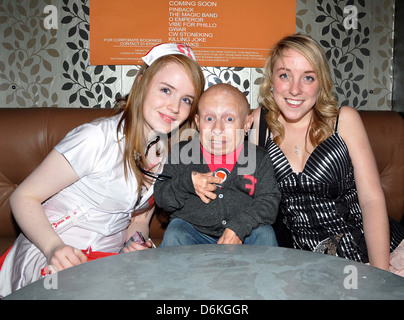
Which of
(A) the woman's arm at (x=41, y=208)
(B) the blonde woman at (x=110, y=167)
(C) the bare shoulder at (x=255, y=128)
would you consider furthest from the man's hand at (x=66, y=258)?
(C) the bare shoulder at (x=255, y=128)

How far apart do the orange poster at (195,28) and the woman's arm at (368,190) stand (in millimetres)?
878

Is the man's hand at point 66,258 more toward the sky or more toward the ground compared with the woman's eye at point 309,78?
more toward the ground

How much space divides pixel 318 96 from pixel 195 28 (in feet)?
3.19

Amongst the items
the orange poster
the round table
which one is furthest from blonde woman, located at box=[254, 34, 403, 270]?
the orange poster

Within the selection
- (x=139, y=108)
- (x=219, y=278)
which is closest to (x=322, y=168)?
(x=139, y=108)

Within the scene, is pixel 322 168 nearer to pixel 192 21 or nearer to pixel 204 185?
pixel 204 185

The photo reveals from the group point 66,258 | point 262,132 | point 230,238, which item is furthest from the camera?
point 262,132

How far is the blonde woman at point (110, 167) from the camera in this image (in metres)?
1.36

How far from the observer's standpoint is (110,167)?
1450 millimetres

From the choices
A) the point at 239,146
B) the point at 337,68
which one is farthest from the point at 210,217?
the point at 337,68

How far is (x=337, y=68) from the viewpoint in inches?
92.6

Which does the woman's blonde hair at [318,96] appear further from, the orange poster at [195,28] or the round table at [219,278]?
the round table at [219,278]
